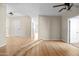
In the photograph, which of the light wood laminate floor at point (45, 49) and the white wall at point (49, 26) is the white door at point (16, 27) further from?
the white wall at point (49, 26)

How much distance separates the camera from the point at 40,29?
247 centimetres

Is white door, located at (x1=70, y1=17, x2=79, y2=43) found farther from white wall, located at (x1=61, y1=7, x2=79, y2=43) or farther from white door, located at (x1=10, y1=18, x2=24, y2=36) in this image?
white door, located at (x1=10, y1=18, x2=24, y2=36)

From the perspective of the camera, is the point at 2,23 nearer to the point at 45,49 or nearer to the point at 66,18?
the point at 45,49

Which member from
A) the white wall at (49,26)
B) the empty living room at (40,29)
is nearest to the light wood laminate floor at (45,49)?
the empty living room at (40,29)

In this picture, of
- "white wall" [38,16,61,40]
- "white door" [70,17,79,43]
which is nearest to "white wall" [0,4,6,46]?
"white wall" [38,16,61,40]

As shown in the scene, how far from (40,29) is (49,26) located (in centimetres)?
20

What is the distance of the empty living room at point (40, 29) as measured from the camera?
226 cm

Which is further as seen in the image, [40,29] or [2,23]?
[40,29]

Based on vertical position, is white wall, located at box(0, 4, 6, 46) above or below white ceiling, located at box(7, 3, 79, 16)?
below

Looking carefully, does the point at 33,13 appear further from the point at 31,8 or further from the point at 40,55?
the point at 40,55

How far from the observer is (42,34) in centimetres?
245

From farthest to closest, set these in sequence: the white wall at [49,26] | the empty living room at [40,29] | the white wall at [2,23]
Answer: the white wall at [49,26] → the empty living room at [40,29] → the white wall at [2,23]

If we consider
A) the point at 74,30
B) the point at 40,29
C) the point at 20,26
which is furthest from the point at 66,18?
the point at 20,26

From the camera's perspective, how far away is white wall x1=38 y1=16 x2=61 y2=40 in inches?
96.0
